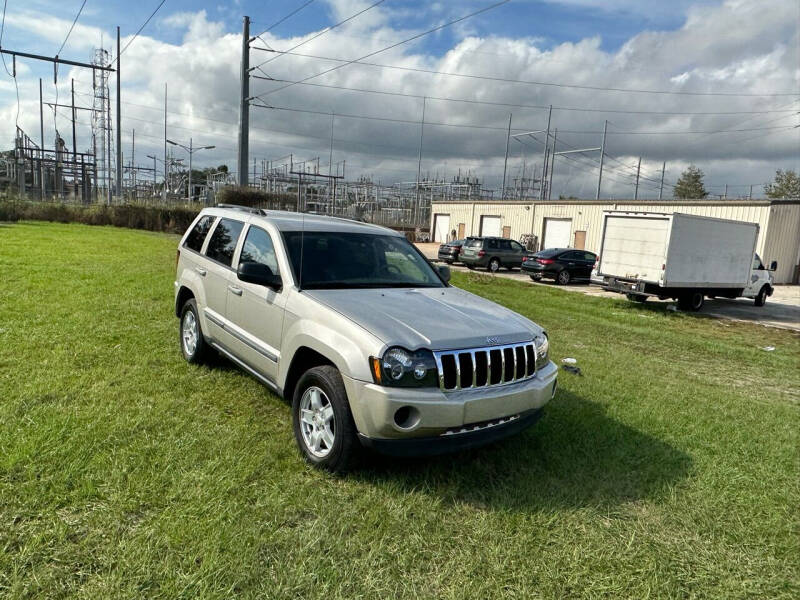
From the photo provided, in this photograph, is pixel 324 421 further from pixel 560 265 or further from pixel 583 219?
pixel 583 219

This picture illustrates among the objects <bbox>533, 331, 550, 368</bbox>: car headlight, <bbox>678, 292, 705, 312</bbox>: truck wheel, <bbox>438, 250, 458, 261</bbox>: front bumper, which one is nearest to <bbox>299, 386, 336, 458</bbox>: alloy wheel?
<bbox>533, 331, 550, 368</bbox>: car headlight

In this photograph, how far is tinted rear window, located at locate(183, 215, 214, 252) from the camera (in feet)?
18.9

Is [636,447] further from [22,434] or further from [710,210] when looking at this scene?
[710,210]

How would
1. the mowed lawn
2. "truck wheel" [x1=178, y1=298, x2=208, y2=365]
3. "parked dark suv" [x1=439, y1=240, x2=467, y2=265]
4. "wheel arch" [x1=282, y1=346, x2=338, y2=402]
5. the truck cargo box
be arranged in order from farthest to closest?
"parked dark suv" [x1=439, y1=240, x2=467, y2=265] < the truck cargo box < "truck wheel" [x1=178, y1=298, x2=208, y2=365] < "wheel arch" [x1=282, y1=346, x2=338, y2=402] < the mowed lawn

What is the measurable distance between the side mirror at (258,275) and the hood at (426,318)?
13.3 inches

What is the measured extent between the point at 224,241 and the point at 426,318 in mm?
2644

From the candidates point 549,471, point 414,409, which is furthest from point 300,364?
point 549,471

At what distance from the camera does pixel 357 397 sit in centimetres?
320

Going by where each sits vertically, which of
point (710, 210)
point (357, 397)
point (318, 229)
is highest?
point (710, 210)

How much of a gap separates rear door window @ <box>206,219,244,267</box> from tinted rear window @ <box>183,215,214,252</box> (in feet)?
0.90

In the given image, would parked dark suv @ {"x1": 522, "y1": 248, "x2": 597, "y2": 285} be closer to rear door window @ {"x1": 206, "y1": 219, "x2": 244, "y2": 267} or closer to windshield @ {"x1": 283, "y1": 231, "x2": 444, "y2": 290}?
windshield @ {"x1": 283, "y1": 231, "x2": 444, "y2": 290}

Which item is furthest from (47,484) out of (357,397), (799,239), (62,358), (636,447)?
(799,239)

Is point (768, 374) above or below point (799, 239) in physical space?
below

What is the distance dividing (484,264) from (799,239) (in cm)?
1515
